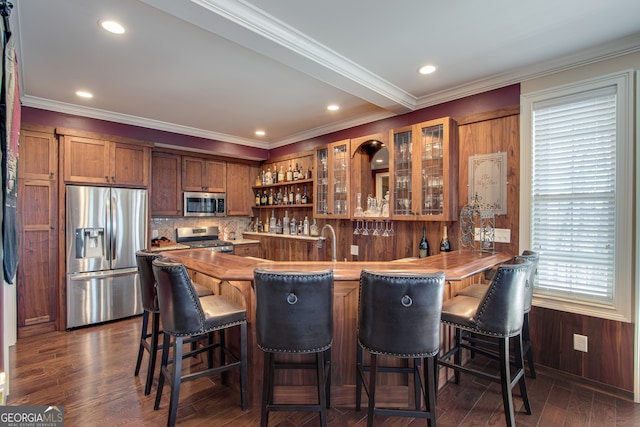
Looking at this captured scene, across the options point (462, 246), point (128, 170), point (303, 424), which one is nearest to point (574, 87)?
point (462, 246)

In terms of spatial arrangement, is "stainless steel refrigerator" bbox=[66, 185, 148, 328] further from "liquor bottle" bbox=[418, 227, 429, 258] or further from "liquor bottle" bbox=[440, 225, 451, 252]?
"liquor bottle" bbox=[440, 225, 451, 252]

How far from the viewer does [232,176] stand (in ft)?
18.2

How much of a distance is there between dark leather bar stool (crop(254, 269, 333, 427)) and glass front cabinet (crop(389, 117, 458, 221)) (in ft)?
6.41

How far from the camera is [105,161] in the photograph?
12.8 feet

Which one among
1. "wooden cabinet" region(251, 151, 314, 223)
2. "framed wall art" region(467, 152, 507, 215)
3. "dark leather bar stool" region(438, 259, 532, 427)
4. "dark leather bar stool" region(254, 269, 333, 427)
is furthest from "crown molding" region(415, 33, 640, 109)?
"dark leather bar stool" region(254, 269, 333, 427)

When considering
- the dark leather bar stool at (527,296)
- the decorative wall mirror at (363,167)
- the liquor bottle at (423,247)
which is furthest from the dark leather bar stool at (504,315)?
the decorative wall mirror at (363,167)

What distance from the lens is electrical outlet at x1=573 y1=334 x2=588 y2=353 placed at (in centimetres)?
251

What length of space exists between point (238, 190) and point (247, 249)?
112 cm

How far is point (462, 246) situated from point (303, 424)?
7.38 ft

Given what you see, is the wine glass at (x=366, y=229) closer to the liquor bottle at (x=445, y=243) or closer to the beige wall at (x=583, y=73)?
the liquor bottle at (x=445, y=243)

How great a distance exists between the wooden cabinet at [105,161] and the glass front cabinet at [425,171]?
133 inches

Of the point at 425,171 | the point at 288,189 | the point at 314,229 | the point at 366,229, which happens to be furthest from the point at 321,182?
the point at 425,171

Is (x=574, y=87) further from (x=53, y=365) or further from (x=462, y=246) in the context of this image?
(x=53, y=365)

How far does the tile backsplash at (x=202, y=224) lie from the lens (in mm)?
4977
